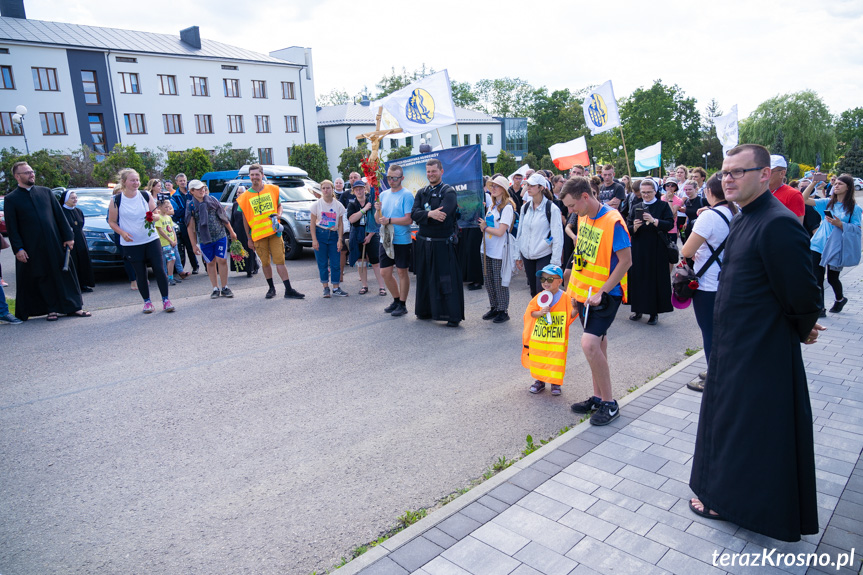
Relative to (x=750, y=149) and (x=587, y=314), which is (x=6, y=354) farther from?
(x=750, y=149)

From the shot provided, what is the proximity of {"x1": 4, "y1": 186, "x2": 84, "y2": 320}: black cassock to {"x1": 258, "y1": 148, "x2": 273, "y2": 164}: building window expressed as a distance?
5067cm

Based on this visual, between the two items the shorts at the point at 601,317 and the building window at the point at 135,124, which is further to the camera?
the building window at the point at 135,124

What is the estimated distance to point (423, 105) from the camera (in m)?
9.48

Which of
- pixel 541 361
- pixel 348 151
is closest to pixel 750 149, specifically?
pixel 541 361

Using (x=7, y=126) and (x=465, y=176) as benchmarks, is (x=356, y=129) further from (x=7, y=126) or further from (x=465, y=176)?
(x=465, y=176)

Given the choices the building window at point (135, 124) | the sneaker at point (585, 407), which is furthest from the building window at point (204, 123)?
the sneaker at point (585, 407)

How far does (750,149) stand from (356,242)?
8611 millimetres

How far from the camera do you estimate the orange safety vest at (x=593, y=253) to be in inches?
170

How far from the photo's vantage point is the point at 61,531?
3279 mm

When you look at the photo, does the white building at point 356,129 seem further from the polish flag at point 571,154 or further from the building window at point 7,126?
the polish flag at point 571,154

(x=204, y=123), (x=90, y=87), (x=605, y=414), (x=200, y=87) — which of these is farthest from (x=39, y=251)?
(x=200, y=87)

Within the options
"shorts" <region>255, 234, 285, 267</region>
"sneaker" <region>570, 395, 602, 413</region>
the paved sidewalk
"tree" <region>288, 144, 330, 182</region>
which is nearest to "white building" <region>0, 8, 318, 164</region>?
"tree" <region>288, 144, 330, 182</region>

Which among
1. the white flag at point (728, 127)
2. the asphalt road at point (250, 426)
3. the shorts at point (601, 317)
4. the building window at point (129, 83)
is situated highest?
the building window at point (129, 83)

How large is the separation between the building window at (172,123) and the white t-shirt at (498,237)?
2037 inches
